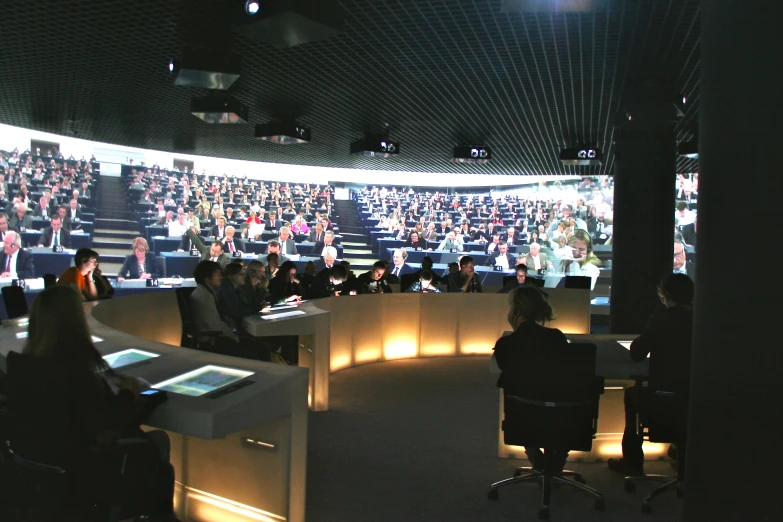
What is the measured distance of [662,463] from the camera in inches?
179

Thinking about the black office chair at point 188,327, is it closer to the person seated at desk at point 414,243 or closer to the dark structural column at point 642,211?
the dark structural column at point 642,211

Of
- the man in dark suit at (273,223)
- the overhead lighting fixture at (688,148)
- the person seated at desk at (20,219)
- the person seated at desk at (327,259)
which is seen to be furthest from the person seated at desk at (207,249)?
the overhead lighting fixture at (688,148)

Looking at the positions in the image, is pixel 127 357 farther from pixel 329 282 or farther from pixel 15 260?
pixel 15 260

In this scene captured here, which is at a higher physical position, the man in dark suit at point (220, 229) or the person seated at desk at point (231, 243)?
the man in dark suit at point (220, 229)

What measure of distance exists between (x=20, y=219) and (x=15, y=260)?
70 centimetres

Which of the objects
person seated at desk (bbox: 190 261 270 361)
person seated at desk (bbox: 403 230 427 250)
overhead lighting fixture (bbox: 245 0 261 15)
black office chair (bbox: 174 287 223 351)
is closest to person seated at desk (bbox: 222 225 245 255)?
person seated at desk (bbox: 403 230 427 250)

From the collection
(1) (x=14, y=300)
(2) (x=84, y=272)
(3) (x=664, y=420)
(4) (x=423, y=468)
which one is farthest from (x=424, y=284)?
(3) (x=664, y=420)

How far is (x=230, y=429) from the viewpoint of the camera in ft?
8.51

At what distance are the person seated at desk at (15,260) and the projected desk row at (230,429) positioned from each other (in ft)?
27.5

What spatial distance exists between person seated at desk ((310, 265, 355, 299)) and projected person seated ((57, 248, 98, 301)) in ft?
8.14

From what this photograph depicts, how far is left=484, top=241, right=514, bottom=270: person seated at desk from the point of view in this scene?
49.6 feet

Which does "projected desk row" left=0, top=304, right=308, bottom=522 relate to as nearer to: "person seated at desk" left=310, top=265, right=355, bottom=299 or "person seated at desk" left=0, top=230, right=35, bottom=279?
"person seated at desk" left=310, top=265, right=355, bottom=299

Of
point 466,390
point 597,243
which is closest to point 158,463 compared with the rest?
point 466,390

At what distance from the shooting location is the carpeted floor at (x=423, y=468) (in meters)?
3.65
